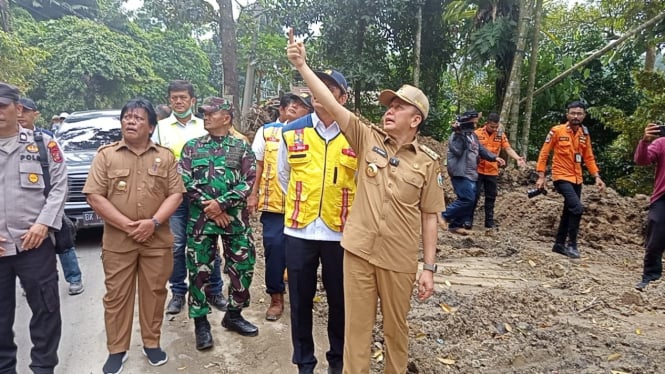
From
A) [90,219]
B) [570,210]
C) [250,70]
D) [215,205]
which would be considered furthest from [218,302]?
[250,70]

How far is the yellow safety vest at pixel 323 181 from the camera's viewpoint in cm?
298

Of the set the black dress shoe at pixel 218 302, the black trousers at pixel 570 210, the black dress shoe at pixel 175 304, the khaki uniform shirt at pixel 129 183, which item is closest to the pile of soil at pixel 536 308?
the black trousers at pixel 570 210

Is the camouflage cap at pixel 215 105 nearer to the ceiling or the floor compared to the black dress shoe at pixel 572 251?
nearer to the ceiling

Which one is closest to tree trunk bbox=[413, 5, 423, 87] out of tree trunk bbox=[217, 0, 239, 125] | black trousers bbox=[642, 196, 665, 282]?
tree trunk bbox=[217, 0, 239, 125]

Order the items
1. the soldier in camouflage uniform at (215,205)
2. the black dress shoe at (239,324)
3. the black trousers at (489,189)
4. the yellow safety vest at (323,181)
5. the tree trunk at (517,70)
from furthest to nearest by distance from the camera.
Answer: the tree trunk at (517,70)
the black trousers at (489,189)
the black dress shoe at (239,324)
the soldier in camouflage uniform at (215,205)
the yellow safety vest at (323,181)

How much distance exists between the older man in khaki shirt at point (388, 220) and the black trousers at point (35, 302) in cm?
184

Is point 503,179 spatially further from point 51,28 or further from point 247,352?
point 51,28

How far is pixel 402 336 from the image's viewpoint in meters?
2.76

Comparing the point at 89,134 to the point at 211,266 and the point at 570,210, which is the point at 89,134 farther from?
the point at 570,210

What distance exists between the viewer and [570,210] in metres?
6.19

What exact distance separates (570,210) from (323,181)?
4.45 metres

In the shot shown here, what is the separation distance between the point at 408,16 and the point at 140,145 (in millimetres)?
11469

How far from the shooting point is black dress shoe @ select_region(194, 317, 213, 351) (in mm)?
3607

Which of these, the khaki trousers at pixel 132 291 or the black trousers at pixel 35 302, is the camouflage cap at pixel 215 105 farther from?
the black trousers at pixel 35 302
